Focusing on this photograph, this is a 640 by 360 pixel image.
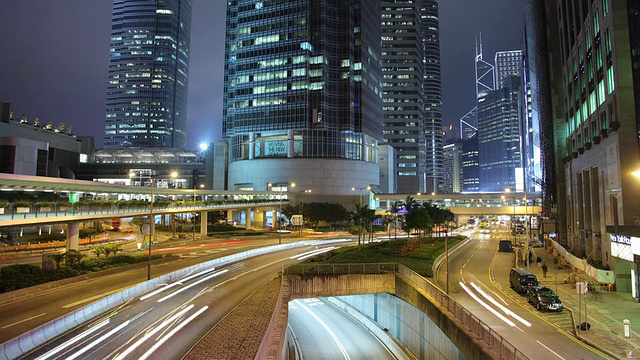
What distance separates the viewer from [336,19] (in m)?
124

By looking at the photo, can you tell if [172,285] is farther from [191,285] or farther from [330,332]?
[330,332]

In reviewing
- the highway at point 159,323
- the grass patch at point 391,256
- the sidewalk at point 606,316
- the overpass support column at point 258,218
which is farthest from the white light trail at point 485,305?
the overpass support column at point 258,218

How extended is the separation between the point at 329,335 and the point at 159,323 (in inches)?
730

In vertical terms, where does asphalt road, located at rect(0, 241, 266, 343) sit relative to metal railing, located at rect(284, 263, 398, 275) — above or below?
below

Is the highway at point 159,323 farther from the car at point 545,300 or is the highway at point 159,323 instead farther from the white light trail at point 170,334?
the car at point 545,300

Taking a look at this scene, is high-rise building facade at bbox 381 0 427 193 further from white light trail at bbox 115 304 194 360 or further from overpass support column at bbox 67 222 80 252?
white light trail at bbox 115 304 194 360

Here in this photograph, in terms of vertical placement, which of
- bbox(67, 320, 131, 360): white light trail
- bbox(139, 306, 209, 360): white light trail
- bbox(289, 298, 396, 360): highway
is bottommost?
bbox(289, 298, 396, 360): highway

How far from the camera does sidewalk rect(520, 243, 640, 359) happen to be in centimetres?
2006

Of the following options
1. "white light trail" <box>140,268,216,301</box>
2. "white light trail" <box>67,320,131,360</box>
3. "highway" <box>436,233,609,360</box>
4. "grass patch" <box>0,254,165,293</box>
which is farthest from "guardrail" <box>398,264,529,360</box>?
"grass patch" <box>0,254,165,293</box>

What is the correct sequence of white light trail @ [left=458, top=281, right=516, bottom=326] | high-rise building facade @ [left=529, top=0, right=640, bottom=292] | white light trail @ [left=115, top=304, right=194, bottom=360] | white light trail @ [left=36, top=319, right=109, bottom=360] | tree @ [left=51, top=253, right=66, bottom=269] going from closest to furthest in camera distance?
white light trail @ [left=36, top=319, right=109, bottom=360]
white light trail @ [left=115, top=304, right=194, bottom=360]
white light trail @ [left=458, top=281, right=516, bottom=326]
tree @ [left=51, top=253, right=66, bottom=269]
high-rise building facade @ [left=529, top=0, right=640, bottom=292]

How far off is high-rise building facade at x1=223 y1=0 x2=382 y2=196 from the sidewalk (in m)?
85.6

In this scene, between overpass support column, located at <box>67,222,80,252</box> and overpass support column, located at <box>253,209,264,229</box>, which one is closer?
overpass support column, located at <box>67,222,80,252</box>

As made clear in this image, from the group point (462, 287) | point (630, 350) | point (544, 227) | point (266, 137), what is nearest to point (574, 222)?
point (544, 227)

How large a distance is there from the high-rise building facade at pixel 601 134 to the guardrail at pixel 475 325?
1739cm
